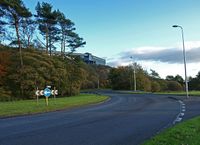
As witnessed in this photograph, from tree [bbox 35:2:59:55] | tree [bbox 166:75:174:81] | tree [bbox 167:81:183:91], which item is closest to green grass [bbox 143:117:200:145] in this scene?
tree [bbox 35:2:59:55]

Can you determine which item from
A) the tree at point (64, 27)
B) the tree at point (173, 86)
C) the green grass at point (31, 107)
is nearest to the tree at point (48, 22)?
the tree at point (64, 27)

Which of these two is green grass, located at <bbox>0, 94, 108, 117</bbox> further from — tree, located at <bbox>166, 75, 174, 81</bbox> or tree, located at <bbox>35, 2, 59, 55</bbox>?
tree, located at <bbox>166, 75, 174, 81</bbox>

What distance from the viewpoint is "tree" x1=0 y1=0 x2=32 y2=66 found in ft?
188

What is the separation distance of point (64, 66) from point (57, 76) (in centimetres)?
505

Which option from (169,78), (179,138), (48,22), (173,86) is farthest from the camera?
(169,78)

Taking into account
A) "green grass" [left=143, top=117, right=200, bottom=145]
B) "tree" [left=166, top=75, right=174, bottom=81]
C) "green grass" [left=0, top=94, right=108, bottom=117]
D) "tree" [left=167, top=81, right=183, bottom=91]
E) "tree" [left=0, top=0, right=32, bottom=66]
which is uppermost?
"tree" [left=0, top=0, right=32, bottom=66]

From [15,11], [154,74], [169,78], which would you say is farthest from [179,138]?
[169,78]

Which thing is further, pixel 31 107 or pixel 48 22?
pixel 48 22

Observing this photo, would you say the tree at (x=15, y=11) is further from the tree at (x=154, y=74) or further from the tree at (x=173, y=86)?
the tree at (x=154, y=74)

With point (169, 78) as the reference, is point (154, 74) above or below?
above

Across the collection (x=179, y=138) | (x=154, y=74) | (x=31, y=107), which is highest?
(x=154, y=74)

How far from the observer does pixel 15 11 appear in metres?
58.5

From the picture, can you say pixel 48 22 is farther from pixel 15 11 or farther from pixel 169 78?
pixel 169 78

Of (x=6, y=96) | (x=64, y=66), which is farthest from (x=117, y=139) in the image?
(x=64, y=66)
